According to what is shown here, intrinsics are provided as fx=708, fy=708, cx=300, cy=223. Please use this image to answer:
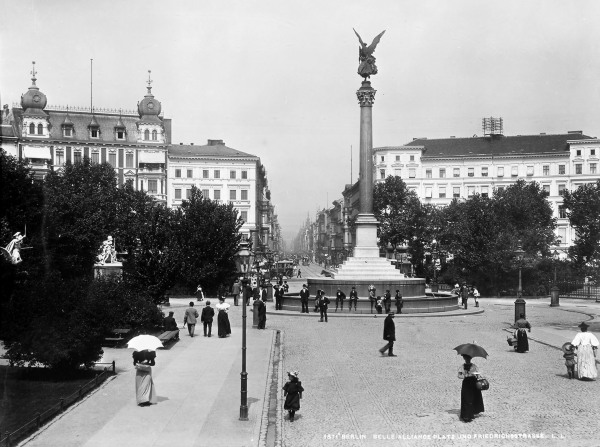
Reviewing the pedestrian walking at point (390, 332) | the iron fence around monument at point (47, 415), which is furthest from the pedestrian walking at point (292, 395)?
the pedestrian walking at point (390, 332)

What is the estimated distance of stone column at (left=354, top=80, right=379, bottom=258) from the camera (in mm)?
46562

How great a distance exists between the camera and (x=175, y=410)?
15.0 meters

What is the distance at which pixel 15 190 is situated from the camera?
3666cm

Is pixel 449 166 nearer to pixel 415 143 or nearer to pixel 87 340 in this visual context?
pixel 415 143

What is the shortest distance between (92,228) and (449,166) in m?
68.1

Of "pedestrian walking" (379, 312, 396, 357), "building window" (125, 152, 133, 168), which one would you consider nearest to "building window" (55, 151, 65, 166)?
"building window" (125, 152, 133, 168)

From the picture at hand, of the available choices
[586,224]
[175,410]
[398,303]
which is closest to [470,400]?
[175,410]

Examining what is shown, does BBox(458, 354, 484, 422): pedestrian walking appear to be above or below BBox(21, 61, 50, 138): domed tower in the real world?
below

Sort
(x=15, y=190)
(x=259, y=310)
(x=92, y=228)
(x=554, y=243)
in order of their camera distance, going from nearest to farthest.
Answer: (x=259, y=310) → (x=15, y=190) → (x=92, y=228) → (x=554, y=243)

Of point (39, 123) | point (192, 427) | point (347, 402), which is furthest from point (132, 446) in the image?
point (39, 123)

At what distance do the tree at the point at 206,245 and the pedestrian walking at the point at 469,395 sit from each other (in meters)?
41.6

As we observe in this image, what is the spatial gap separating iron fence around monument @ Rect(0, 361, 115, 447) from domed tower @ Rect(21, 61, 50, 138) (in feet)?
248

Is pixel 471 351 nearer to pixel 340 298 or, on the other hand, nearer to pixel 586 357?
pixel 586 357

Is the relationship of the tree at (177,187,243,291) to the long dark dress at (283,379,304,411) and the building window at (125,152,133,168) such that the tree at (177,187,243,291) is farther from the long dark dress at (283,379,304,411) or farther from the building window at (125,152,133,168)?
the long dark dress at (283,379,304,411)
